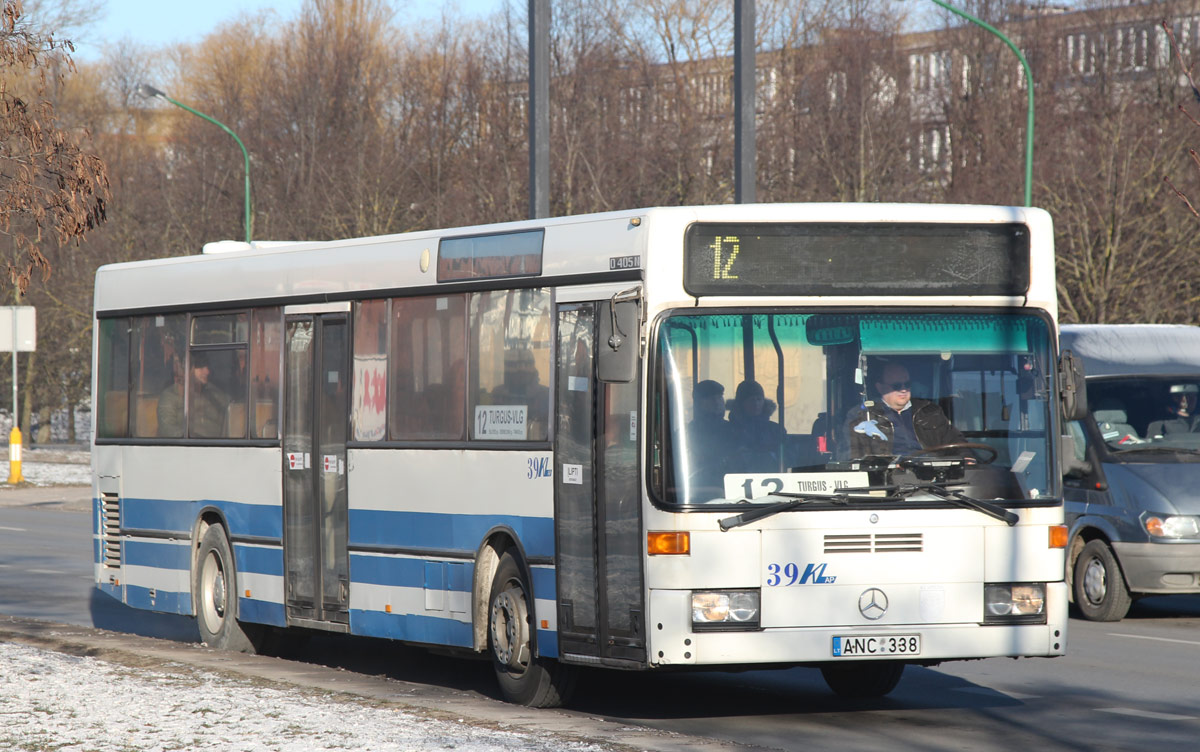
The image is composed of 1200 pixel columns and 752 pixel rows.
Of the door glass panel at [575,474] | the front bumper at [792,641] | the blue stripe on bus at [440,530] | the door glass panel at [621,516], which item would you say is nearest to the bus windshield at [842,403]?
the door glass panel at [621,516]

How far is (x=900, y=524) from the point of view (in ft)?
29.6

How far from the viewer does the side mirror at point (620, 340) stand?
29.6 ft

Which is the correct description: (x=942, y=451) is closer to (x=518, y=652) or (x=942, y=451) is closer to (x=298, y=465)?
(x=518, y=652)

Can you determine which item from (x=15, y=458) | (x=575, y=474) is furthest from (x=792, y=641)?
(x=15, y=458)

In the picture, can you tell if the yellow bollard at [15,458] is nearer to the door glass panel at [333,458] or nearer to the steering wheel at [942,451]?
the door glass panel at [333,458]

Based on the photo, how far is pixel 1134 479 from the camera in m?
15.2

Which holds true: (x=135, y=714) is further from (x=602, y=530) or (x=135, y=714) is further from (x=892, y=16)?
(x=892, y=16)

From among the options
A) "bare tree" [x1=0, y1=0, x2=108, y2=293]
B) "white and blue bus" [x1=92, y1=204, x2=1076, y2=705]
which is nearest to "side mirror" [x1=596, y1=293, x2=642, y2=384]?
"white and blue bus" [x1=92, y1=204, x2=1076, y2=705]

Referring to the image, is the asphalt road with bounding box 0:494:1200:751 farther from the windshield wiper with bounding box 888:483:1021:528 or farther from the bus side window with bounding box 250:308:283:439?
the bus side window with bounding box 250:308:283:439

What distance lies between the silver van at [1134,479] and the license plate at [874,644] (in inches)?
245

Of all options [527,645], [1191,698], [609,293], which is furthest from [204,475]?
[1191,698]

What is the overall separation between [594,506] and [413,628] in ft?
7.21

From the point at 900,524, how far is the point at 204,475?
6411mm

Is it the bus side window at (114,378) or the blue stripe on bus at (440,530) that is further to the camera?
the bus side window at (114,378)
